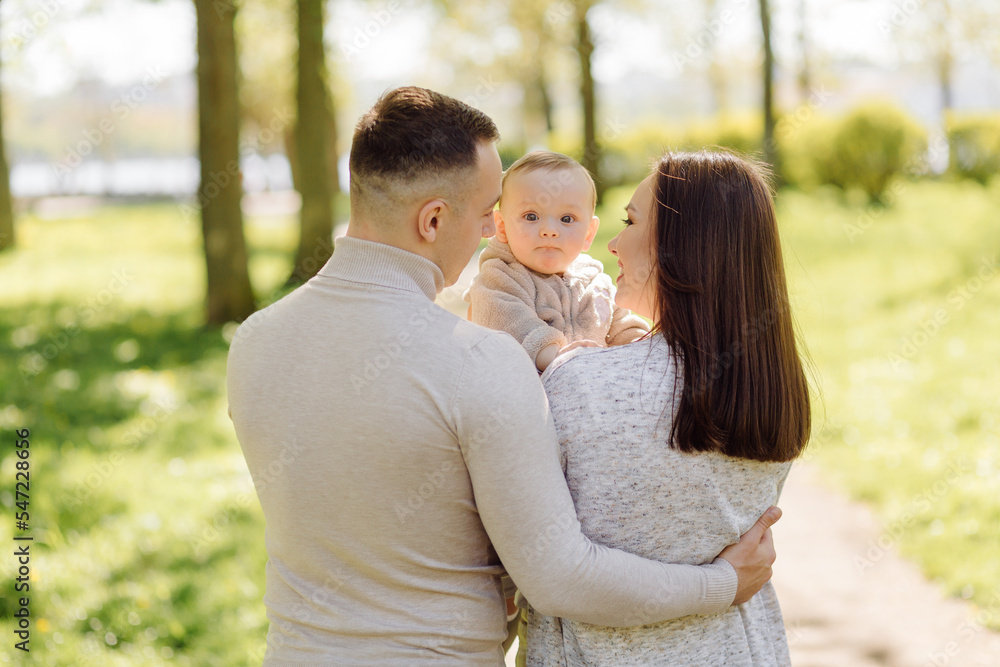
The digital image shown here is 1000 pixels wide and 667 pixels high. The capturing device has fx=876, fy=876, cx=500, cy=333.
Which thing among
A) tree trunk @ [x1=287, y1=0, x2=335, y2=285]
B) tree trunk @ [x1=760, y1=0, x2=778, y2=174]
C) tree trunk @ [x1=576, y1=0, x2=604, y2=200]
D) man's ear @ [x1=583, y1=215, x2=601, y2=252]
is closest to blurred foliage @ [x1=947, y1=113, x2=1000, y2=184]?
tree trunk @ [x1=760, y1=0, x2=778, y2=174]

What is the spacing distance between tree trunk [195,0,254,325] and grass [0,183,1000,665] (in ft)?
1.97

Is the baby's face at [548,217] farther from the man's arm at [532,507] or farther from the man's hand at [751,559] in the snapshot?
the man's hand at [751,559]

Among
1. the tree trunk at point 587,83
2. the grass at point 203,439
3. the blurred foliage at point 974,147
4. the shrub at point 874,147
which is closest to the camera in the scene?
the grass at point 203,439

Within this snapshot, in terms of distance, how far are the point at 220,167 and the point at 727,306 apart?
8927 millimetres

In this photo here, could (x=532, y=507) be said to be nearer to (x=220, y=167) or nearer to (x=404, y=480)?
(x=404, y=480)

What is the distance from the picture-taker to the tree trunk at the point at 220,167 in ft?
31.0

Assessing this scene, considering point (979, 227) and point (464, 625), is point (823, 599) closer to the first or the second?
point (464, 625)

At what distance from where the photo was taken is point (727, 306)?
1860 mm

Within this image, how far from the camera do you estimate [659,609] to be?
176cm

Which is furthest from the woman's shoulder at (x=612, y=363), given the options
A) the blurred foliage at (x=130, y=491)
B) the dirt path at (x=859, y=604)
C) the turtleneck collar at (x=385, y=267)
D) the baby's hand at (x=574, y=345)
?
the dirt path at (x=859, y=604)

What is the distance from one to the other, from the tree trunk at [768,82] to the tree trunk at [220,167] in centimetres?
1097

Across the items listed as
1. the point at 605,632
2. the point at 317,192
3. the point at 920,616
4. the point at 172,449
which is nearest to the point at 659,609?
the point at 605,632

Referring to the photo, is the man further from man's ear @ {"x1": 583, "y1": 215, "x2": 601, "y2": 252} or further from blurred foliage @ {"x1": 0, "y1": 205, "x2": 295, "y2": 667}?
blurred foliage @ {"x1": 0, "y1": 205, "x2": 295, "y2": 667}

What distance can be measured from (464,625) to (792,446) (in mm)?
796
